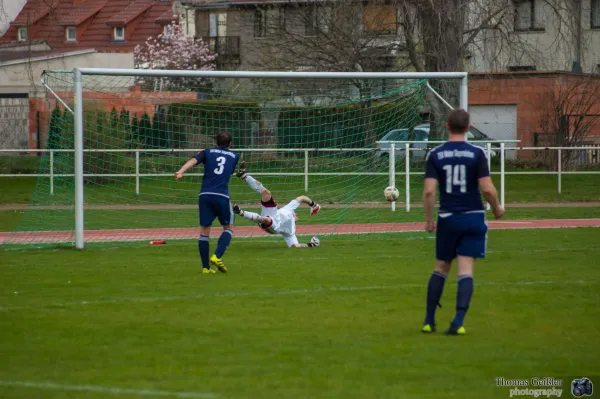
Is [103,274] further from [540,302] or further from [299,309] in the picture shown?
[540,302]

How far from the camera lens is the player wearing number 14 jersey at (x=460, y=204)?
8.38m

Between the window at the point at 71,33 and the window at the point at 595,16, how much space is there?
37006 mm

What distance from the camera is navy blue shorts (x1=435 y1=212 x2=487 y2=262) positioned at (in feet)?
27.5

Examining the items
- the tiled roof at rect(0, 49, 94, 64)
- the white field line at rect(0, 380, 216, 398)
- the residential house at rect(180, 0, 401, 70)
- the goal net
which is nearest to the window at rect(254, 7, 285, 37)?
the residential house at rect(180, 0, 401, 70)

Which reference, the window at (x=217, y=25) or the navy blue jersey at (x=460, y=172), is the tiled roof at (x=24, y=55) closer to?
the window at (x=217, y=25)

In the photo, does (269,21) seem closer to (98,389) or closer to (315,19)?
(315,19)

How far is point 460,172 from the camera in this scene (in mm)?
8406

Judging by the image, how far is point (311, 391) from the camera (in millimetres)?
6520

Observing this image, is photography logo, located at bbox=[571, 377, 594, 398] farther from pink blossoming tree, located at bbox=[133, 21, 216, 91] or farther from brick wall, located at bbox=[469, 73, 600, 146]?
pink blossoming tree, located at bbox=[133, 21, 216, 91]

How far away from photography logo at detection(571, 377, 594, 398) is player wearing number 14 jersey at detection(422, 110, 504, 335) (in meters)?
1.76

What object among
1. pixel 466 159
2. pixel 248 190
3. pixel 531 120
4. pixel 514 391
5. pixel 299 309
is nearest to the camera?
pixel 514 391

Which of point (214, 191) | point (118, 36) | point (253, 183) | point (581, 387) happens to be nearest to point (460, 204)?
point (581, 387)

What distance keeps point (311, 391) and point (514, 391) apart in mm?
1364

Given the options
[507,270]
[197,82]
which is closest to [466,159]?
[507,270]
